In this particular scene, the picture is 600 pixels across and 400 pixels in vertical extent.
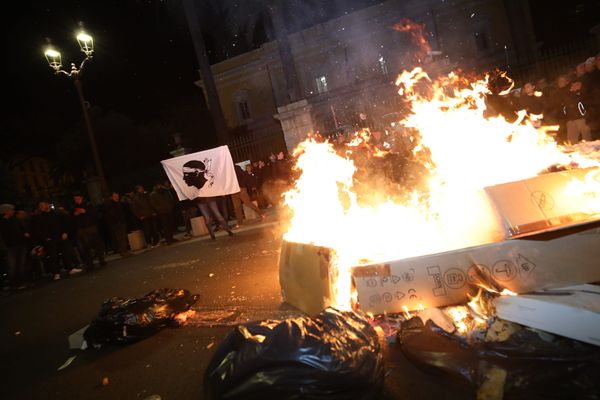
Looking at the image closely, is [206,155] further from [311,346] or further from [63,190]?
[63,190]

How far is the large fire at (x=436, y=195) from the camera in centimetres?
372

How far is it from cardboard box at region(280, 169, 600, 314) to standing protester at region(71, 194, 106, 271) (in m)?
8.13

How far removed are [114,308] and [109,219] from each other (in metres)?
7.27

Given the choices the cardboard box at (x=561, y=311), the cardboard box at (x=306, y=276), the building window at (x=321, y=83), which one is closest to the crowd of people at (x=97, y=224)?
the cardboard box at (x=306, y=276)

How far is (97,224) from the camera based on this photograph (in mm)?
10141

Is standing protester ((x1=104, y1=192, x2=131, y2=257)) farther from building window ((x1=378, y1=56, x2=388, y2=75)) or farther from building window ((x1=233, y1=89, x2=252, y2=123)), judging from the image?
building window ((x1=378, y1=56, x2=388, y2=75))

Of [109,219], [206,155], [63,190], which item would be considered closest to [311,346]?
[206,155]

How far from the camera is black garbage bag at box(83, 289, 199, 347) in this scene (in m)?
4.40

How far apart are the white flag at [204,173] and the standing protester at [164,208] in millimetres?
891

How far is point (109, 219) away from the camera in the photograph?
435 inches

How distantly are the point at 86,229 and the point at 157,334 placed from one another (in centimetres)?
643

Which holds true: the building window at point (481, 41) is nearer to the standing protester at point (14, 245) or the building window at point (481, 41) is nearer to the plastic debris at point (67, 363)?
the standing protester at point (14, 245)

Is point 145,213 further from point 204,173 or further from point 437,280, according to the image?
point 437,280

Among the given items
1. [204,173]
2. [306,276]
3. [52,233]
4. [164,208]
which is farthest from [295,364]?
[52,233]
